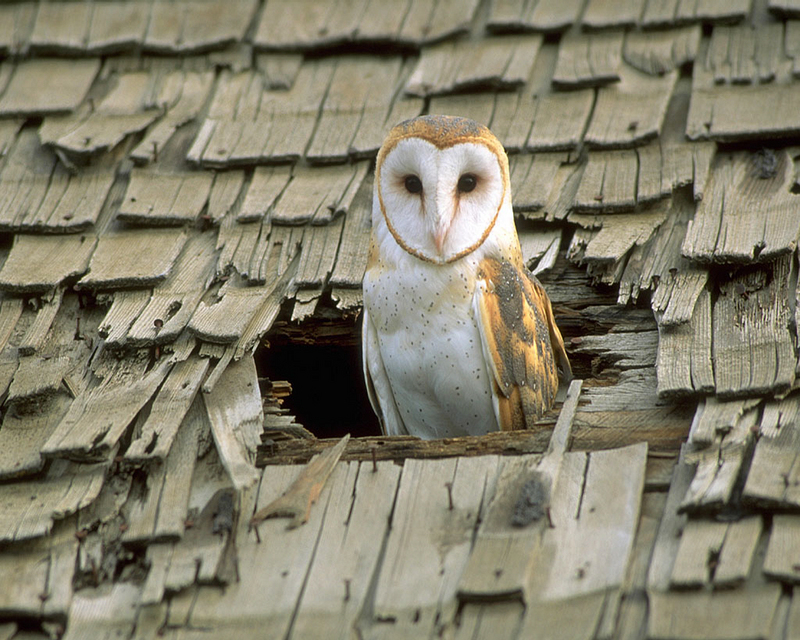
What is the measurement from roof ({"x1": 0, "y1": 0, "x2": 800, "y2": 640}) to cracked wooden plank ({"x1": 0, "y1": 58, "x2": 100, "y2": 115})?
1 centimetres

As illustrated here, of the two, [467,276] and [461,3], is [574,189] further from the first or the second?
[461,3]

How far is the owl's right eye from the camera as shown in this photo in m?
3.71

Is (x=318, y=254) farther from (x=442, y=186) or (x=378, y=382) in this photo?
(x=442, y=186)

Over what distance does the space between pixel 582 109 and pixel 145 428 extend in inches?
94.5

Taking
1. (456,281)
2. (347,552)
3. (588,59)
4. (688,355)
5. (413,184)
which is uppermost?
(588,59)

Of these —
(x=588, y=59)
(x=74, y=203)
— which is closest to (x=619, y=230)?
(x=588, y=59)

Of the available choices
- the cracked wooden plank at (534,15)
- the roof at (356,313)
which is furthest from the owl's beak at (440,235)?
the cracked wooden plank at (534,15)

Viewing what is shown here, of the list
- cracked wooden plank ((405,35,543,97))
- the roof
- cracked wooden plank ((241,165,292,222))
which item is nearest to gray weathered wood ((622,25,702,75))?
the roof

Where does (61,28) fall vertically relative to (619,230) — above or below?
above

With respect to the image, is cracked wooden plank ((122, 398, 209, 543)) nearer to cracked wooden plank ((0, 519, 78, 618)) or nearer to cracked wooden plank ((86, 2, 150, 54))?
cracked wooden plank ((0, 519, 78, 618))

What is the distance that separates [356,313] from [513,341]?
0.72 metres

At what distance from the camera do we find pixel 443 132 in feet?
11.6

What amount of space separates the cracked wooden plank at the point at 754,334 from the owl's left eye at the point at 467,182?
951 mm

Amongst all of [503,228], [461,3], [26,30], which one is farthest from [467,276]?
[26,30]
